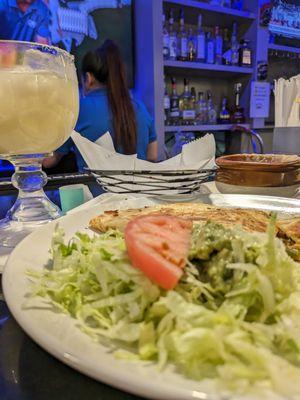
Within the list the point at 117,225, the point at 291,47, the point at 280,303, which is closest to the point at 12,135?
the point at 117,225

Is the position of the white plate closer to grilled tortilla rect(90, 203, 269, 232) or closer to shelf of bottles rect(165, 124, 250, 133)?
grilled tortilla rect(90, 203, 269, 232)

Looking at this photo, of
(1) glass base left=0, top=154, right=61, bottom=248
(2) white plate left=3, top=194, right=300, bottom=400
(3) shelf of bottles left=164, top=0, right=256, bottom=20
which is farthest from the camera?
(3) shelf of bottles left=164, top=0, right=256, bottom=20

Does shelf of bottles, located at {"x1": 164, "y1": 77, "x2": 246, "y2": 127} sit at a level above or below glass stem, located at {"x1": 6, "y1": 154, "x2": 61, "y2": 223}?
above

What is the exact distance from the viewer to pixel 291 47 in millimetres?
4203

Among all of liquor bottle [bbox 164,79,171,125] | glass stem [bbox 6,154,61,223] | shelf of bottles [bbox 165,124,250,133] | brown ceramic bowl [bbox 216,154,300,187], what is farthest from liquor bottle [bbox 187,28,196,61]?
glass stem [bbox 6,154,61,223]

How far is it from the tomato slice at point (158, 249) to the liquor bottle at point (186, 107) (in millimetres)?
3141

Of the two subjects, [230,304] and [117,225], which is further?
[117,225]

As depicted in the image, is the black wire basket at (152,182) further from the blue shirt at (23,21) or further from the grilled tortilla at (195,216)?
the blue shirt at (23,21)

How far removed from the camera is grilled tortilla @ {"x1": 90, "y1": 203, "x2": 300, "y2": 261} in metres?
0.69

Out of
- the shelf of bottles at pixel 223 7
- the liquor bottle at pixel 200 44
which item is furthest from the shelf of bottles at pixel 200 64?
the shelf of bottles at pixel 223 7

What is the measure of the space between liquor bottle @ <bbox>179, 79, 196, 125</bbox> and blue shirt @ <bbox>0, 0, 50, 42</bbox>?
1.46 metres

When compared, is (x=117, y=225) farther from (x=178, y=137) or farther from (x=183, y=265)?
(x=178, y=137)

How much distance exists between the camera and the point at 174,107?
11.3 feet

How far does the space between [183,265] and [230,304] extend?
71 mm
